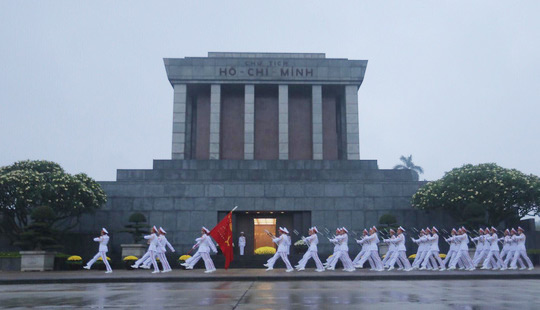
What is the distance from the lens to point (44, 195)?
1080 inches

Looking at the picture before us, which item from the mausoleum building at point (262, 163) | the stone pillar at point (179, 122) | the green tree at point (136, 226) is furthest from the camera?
the stone pillar at point (179, 122)

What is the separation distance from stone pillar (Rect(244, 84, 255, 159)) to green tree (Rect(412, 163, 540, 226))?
44.9 ft

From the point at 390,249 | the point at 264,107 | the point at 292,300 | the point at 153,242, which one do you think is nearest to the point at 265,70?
the point at 264,107

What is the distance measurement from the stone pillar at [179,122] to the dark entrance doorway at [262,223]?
904cm

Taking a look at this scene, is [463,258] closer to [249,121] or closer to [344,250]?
[344,250]

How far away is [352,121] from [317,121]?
2656 mm

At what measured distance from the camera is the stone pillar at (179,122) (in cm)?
3969

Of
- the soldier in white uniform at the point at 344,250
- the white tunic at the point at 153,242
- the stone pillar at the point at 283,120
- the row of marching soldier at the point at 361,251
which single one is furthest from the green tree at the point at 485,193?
the white tunic at the point at 153,242

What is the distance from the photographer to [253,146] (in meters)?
39.9

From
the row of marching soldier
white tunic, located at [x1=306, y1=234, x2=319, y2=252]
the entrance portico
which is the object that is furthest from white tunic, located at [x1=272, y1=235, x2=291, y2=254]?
the entrance portico

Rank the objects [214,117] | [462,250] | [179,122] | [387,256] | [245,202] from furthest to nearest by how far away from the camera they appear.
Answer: [179,122] < [214,117] < [245,202] < [387,256] < [462,250]

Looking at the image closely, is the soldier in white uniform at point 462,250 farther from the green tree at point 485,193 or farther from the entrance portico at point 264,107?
Result: the entrance portico at point 264,107

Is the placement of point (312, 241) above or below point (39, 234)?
below

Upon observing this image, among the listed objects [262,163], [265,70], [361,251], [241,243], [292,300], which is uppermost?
[265,70]
